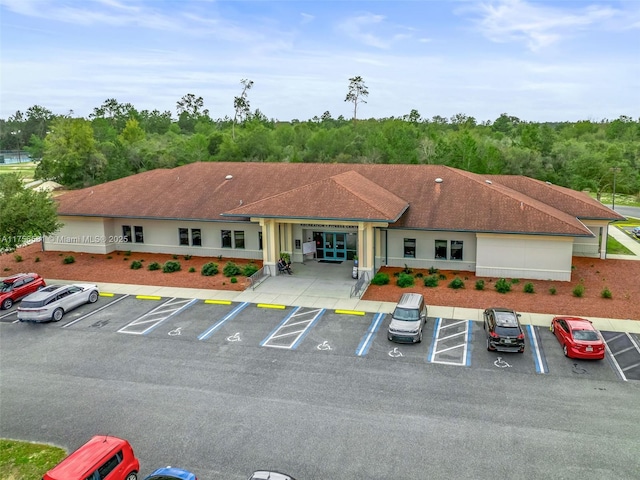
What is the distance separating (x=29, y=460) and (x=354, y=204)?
72.2ft

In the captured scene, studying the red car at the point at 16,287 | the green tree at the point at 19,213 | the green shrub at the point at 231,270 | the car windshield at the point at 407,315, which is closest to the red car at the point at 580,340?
the car windshield at the point at 407,315

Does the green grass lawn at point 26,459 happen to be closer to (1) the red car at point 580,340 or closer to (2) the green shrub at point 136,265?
(1) the red car at point 580,340

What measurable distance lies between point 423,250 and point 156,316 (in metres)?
17.9

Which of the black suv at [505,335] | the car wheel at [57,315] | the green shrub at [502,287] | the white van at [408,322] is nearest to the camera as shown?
the black suv at [505,335]

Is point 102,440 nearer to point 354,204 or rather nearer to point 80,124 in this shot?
point 354,204

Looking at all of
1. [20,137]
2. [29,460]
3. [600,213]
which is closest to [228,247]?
[29,460]

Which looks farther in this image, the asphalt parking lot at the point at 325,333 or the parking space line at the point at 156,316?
the parking space line at the point at 156,316

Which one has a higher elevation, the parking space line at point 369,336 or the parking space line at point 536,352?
the parking space line at point 369,336

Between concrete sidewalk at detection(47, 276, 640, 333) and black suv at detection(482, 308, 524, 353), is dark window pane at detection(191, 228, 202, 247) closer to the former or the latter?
concrete sidewalk at detection(47, 276, 640, 333)

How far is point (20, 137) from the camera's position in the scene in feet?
523

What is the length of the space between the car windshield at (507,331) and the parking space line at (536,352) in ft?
4.03

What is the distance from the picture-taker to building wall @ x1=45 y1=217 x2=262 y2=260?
38.4 metres

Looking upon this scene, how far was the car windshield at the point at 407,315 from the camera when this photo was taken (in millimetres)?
24109

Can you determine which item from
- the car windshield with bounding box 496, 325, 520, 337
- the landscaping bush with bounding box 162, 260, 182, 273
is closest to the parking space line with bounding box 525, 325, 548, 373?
the car windshield with bounding box 496, 325, 520, 337
